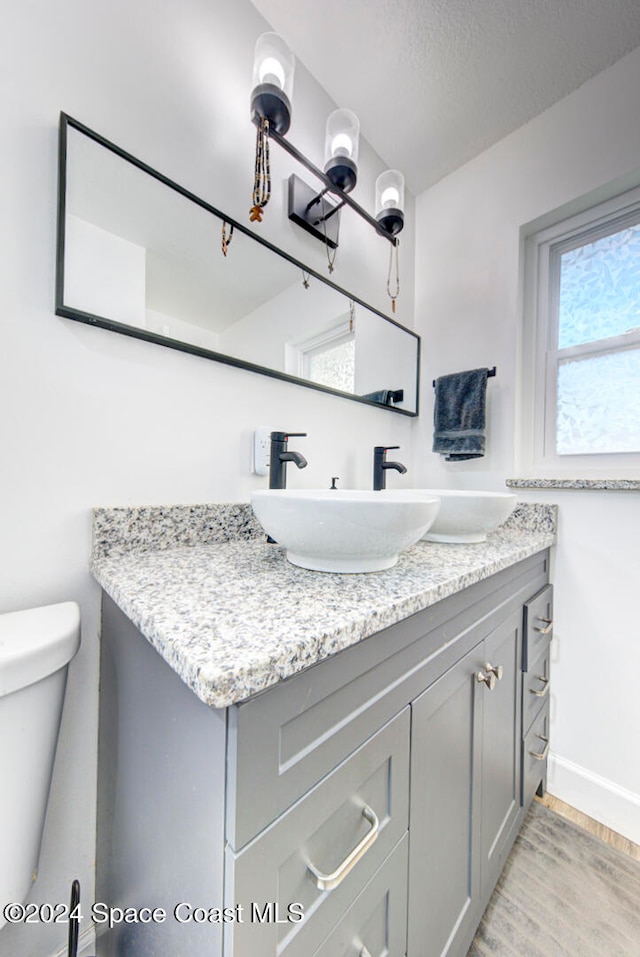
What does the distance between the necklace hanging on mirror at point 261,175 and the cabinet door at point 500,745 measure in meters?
1.14

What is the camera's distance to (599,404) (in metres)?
1.27

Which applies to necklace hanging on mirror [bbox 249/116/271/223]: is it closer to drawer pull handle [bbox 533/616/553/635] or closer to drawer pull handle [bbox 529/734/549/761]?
A: drawer pull handle [bbox 533/616/553/635]

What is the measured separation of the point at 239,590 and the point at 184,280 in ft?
2.42

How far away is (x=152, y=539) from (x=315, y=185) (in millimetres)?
1185

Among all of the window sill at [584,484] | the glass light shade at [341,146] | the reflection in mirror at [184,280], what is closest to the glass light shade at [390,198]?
the glass light shade at [341,146]

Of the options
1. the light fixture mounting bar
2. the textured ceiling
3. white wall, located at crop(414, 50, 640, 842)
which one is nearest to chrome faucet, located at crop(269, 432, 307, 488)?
the light fixture mounting bar

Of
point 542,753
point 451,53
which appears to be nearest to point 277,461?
point 542,753

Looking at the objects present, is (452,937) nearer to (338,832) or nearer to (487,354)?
(338,832)

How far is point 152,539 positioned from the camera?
0.77 m

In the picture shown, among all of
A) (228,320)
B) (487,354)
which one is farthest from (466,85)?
(228,320)

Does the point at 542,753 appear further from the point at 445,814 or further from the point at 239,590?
the point at 239,590

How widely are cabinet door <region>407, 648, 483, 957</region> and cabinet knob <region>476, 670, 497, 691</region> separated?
0.05 feet

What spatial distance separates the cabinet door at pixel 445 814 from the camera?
570mm

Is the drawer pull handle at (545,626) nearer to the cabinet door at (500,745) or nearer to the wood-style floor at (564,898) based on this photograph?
the cabinet door at (500,745)
